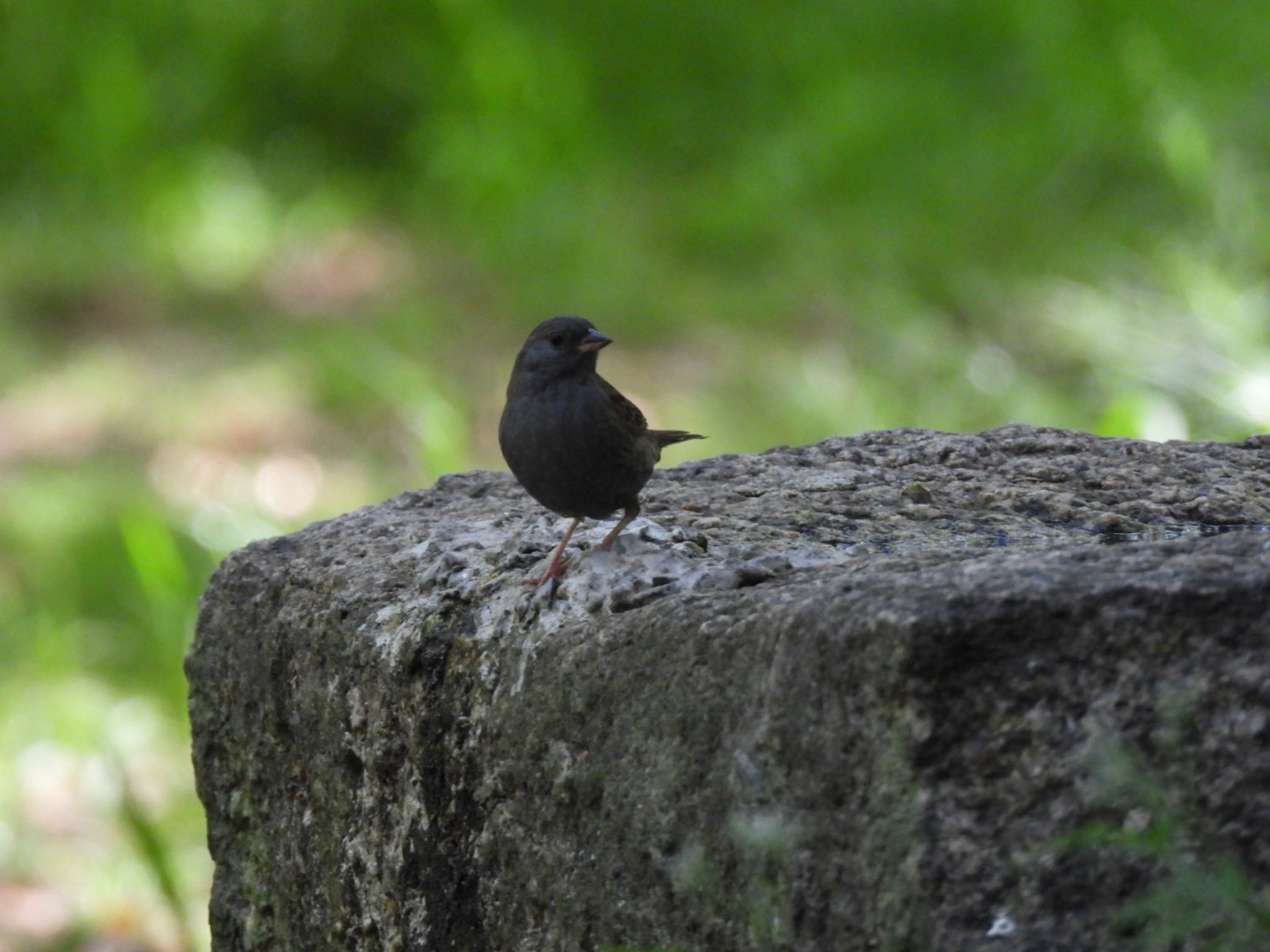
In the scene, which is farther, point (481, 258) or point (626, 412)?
point (481, 258)

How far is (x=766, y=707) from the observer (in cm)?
154

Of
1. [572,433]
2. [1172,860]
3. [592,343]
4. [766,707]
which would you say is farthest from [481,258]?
[1172,860]

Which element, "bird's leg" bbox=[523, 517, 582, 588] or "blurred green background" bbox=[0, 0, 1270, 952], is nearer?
"bird's leg" bbox=[523, 517, 582, 588]

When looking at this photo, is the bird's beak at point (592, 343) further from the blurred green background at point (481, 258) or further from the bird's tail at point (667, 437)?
the blurred green background at point (481, 258)

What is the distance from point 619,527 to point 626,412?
49 cm

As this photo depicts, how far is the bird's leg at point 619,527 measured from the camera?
2.05 meters

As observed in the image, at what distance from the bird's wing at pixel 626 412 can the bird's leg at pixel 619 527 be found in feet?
0.47

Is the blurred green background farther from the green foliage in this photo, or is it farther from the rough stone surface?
the green foliage

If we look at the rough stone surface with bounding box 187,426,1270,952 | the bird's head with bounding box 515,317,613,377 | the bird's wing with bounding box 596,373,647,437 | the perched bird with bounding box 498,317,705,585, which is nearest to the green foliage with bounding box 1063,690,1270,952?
the rough stone surface with bounding box 187,426,1270,952

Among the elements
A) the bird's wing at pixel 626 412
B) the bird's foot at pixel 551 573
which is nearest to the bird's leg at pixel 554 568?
the bird's foot at pixel 551 573

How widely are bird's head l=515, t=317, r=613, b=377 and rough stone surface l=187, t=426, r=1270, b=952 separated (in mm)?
238

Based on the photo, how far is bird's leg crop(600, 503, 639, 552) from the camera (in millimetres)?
2055

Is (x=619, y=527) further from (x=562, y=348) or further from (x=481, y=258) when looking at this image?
(x=481, y=258)

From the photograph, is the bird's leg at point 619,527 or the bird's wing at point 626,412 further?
the bird's wing at point 626,412
